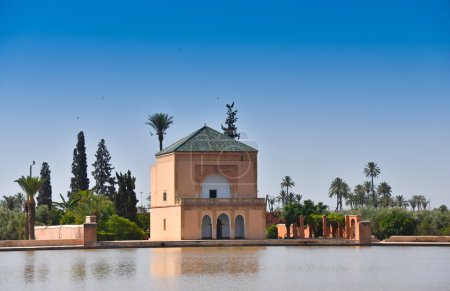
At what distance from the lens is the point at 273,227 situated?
212ft

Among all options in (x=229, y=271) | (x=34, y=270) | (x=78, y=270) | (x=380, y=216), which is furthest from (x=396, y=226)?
(x=34, y=270)

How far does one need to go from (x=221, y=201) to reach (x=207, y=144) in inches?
161

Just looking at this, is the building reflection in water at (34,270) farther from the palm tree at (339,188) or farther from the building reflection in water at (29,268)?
the palm tree at (339,188)

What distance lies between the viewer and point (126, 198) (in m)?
62.2

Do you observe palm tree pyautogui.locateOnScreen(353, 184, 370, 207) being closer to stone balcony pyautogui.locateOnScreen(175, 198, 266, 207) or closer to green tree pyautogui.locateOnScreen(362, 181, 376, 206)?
green tree pyautogui.locateOnScreen(362, 181, 376, 206)

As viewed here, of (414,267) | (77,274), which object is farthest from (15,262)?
(414,267)

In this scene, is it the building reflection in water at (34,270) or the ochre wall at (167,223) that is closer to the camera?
the building reflection in water at (34,270)

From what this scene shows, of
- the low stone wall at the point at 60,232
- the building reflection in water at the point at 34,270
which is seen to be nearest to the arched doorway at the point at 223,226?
the low stone wall at the point at 60,232

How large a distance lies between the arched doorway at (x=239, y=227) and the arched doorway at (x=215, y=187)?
1.85 metres

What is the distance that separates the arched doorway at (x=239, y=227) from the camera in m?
57.1

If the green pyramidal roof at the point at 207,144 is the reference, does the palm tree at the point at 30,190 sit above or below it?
below

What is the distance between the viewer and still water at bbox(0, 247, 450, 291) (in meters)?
25.8

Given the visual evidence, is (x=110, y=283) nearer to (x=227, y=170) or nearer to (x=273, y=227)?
(x=227, y=170)

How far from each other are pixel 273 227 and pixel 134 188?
10.3 metres
